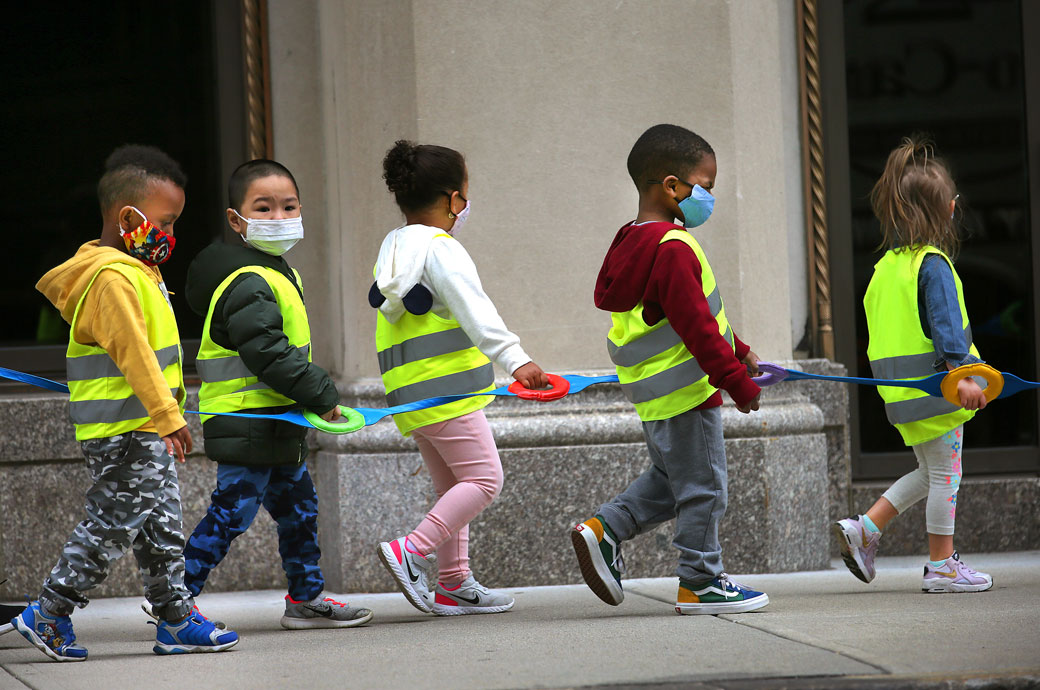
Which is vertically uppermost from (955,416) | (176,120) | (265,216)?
(176,120)

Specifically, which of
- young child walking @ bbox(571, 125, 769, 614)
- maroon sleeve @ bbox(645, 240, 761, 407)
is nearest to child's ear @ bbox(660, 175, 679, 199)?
young child walking @ bbox(571, 125, 769, 614)

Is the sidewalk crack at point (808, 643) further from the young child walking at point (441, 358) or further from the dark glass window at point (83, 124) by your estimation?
the dark glass window at point (83, 124)

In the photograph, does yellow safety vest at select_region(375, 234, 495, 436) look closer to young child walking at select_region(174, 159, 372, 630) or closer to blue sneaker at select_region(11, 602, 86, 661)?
young child walking at select_region(174, 159, 372, 630)

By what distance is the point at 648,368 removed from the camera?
473 cm

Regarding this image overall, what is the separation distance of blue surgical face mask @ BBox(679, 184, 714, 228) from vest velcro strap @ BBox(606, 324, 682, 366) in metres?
0.41

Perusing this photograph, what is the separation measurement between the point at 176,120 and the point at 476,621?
9.36ft

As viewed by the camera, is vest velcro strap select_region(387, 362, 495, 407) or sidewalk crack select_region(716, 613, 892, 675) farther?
vest velcro strap select_region(387, 362, 495, 407)

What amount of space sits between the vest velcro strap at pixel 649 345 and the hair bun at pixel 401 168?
38.4 inches

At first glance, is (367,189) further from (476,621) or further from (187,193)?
(476,621)

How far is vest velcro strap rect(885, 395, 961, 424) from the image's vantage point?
516cm

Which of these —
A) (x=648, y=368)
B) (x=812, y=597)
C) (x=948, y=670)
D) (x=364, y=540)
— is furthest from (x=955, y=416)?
(x=364, y=540)

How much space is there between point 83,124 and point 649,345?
9.90ft

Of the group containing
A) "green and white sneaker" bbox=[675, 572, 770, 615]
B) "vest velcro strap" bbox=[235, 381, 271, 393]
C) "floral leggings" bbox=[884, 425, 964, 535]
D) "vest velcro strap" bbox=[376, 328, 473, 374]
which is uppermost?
"vest velcro strap" bbox=[376, 328, 473, 374]

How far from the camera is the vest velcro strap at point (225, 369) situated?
4.60m
